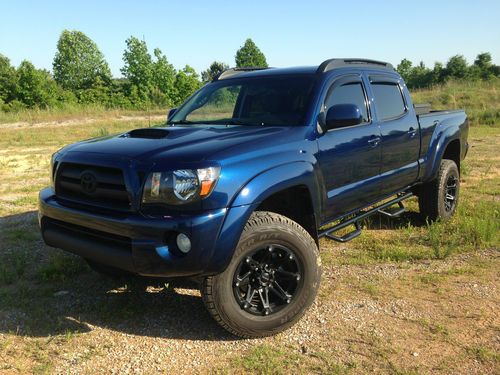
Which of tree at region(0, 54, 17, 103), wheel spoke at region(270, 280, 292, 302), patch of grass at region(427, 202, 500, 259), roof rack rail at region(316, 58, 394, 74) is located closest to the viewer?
wheel spoke at region(270, 280, 292, 302)

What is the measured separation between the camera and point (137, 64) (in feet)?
162

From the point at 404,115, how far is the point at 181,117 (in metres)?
2.32

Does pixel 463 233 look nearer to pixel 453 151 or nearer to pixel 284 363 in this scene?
pixel 453 151

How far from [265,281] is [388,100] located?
258cm

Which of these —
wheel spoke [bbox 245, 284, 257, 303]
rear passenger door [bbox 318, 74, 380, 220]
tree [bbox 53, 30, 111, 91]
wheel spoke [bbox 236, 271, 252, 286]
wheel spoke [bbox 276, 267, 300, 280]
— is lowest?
wheel spoke [bbox 245, 284, 257, 303]

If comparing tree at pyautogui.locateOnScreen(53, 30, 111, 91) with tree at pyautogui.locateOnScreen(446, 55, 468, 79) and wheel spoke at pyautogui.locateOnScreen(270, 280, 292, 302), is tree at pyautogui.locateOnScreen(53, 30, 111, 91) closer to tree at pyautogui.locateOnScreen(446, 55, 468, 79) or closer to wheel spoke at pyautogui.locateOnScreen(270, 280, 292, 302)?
tree at pyautogui.locateOnScreen(446, 55, 468, 79)

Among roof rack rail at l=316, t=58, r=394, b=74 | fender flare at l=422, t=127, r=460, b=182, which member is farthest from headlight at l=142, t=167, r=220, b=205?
fender flare at l=422, t=127, r=460, b=182

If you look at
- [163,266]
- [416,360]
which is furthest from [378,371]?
[163,266]

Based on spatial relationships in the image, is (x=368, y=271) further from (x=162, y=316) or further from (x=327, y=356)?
(x=162, y=316)

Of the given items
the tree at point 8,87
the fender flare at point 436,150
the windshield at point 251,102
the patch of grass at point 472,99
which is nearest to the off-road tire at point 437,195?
the fender flare at point 436,150

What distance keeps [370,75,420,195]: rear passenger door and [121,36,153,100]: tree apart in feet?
150

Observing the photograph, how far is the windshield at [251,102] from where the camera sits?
3764 mm

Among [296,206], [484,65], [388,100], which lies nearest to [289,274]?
[296,206]

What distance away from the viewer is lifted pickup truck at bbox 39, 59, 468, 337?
2.74 metres
